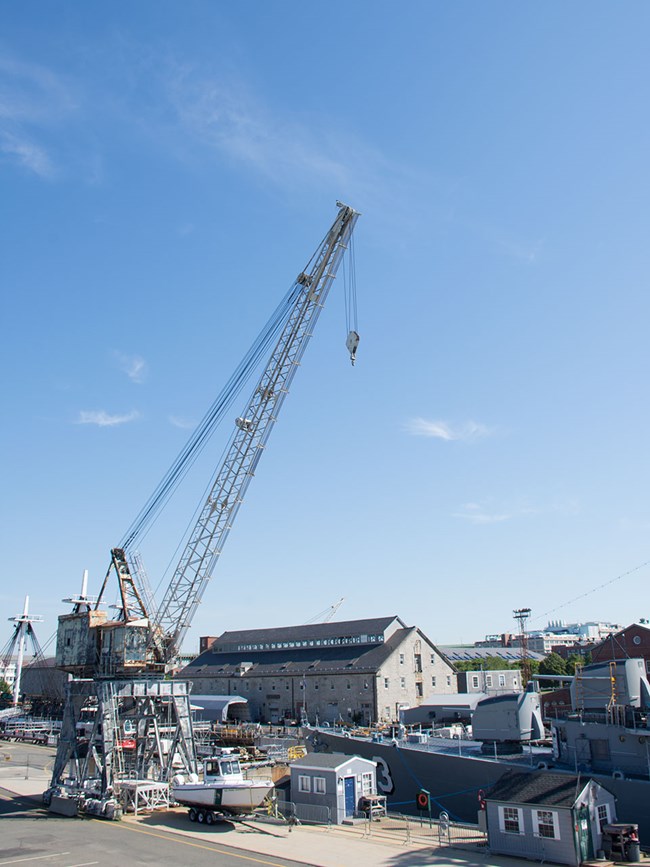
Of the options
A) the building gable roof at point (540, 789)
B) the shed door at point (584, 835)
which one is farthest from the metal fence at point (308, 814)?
the shed door at point (584, 835)

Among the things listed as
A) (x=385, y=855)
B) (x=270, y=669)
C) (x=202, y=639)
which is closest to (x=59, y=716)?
(x=202, y=639)

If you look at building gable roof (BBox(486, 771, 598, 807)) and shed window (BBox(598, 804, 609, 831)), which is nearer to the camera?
building gable roof (BBox(486, 771, 598, 807))

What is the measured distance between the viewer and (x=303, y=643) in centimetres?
8581

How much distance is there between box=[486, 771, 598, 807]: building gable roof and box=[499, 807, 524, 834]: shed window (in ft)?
1.13

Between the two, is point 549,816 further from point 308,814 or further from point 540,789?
point 308,814

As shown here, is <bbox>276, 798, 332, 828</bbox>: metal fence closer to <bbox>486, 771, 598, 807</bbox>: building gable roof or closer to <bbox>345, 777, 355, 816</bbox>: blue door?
<bbox>345, 777, 355, 816</bbox>: blue door

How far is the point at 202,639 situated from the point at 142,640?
6875cm

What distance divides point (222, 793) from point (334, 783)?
17.9 feet

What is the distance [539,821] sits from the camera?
81.7ft

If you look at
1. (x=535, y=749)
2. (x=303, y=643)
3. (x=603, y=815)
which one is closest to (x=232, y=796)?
(x=603, y=815)

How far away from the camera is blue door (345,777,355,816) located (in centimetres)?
3331

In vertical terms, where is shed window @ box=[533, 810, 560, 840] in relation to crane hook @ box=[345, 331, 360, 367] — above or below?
below

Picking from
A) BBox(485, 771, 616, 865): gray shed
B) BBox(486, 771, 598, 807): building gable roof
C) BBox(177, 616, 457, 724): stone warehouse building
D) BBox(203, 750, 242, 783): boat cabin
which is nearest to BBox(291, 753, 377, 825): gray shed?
BBox(203, 750, 242, 783): boat cabin

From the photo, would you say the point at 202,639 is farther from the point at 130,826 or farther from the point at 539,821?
the point at 539,821
